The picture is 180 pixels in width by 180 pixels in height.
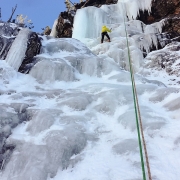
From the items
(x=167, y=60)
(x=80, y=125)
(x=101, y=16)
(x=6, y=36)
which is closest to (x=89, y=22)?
(x=101, y=16)

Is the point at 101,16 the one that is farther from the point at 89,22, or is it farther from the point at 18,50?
the point at 18,50

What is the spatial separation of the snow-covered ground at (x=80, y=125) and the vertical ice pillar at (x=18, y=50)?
190mm

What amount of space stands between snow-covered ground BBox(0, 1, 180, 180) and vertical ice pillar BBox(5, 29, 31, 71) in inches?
7.5

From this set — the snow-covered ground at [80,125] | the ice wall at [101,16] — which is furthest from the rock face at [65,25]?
the snow-covered ground at [80,125]

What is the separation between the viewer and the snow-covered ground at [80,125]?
9.11 feet

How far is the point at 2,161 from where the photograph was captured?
301 cm

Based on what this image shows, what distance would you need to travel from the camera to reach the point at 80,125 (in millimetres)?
3719

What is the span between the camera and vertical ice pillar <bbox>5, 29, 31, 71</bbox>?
6.15 metres

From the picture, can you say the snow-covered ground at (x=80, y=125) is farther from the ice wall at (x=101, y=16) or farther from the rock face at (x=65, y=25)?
the rock face at (x=65, y=25)

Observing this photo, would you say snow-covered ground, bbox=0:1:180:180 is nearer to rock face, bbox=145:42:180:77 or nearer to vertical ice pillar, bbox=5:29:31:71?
vertical ice pillar, bbox=5:29:31:71

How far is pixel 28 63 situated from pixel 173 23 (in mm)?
7739

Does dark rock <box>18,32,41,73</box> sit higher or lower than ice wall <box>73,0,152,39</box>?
lower

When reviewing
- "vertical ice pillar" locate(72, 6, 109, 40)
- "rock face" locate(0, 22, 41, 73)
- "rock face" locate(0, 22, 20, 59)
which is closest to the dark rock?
"rock face" locate(0, 22, 41, 73)

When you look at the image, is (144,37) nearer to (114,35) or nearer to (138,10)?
(114,35)
